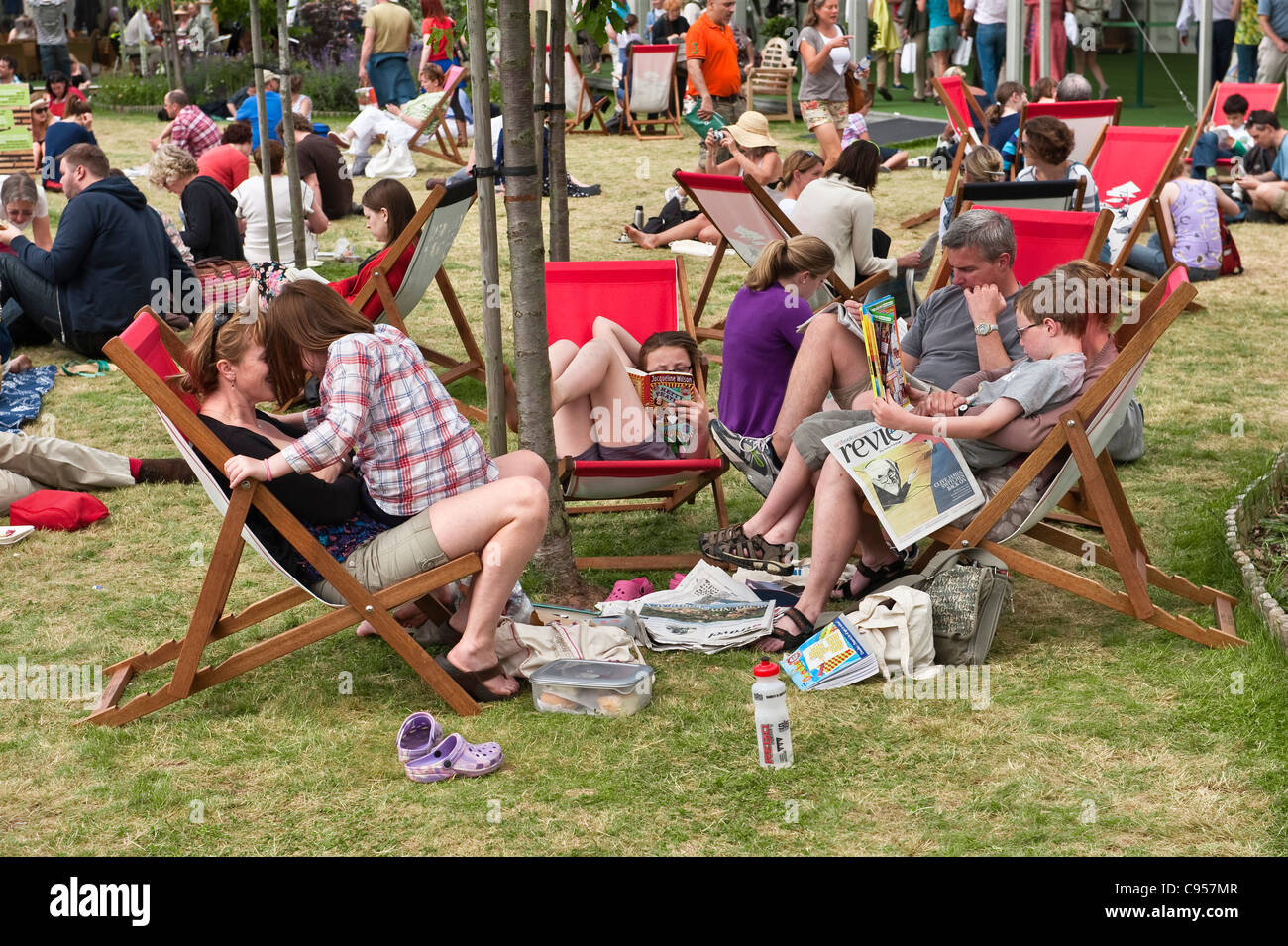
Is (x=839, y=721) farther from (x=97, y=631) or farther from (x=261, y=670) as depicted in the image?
(x=97, y=631)

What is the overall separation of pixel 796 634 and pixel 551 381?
1.17m

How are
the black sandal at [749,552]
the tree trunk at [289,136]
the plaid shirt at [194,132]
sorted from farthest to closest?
the plaid shirt at [194,132] < the tree trunk at [289,136] < the black sandal at [749,552]

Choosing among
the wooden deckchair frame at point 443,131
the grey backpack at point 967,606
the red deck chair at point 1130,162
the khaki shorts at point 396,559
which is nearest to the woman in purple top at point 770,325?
the grey backpack at point 967,606

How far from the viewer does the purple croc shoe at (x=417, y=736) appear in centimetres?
343

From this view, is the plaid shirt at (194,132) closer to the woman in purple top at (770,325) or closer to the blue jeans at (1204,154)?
the woman in purple top at (770,325)

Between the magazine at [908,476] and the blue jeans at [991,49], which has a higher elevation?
the blue jeans at [991,49]

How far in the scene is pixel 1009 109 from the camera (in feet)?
34.8

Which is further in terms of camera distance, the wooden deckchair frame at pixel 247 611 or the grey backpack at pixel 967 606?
the grey backpack at pixel 967 606

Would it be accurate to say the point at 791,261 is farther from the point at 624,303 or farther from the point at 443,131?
the point at 443,131

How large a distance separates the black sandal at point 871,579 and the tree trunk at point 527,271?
83cm

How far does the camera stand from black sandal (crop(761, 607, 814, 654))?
13.5ft

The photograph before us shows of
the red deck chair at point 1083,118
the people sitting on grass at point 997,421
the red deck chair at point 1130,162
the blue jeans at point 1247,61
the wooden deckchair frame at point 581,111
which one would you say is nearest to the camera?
the people sitting on grass at point 997,421

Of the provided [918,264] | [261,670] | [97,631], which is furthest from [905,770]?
[918,264]
